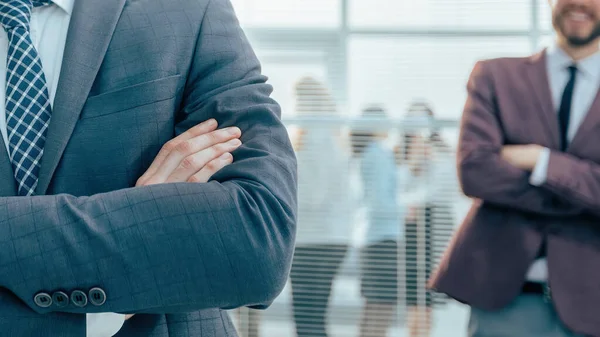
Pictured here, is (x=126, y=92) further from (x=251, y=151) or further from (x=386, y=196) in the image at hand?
(x=386, y=196)

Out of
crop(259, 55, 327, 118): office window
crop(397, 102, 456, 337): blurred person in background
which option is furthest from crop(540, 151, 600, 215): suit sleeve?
crop(259, 55, 327, 118): office window

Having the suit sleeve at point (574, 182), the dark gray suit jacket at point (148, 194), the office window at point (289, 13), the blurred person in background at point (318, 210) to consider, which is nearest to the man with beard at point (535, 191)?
the suit sleeve at point (574, 182)

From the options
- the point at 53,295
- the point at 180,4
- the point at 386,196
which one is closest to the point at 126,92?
the point at 180,4

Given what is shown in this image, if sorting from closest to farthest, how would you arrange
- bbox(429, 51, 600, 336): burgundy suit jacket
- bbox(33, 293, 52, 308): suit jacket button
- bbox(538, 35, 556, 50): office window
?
bbox(33, 293, 52, 308): suit jacket button < bbox(429, 51, 600, 336): burgundy suit jacket < bbox(538, 35, 556, 50): office window

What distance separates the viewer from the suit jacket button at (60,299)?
1.14m

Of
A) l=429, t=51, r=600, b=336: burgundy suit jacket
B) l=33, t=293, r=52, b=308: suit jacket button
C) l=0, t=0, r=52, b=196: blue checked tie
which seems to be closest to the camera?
l=33, t=293, r=52, b=308: suit jacket button

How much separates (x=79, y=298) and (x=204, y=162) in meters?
0.31

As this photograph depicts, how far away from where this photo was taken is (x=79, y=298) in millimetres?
1144

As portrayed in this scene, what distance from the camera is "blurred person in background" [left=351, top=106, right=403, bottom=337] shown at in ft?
16.4

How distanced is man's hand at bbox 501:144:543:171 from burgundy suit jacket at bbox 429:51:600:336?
2cm

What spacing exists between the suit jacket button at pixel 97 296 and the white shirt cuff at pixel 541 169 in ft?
6.01

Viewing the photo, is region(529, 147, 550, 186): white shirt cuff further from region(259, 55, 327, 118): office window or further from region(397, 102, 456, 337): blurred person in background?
region(259, 55, 327, 118): office window

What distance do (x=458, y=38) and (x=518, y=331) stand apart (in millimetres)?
2699

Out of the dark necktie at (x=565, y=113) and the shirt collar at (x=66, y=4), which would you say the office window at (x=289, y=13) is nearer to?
the dark necktie at (x=565, y=113)
